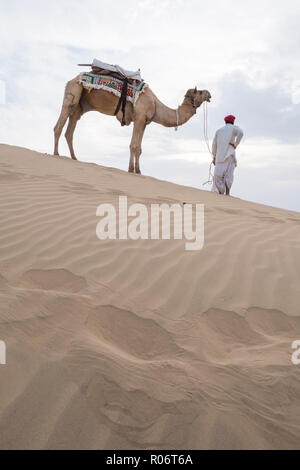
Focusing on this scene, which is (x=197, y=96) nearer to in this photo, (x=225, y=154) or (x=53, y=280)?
(x=225, y=154)

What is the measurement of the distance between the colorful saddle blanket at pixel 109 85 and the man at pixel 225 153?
2311mm

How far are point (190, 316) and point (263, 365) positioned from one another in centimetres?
58

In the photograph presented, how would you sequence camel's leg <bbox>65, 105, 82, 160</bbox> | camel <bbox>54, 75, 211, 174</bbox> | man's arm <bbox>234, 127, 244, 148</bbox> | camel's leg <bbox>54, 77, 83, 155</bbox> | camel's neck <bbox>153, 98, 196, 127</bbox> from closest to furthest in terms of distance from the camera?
man's arm <bbox>234, 127, 244, 148</bbox> → camel <bbox>54, 75, 211, 174</bbox> → camel's leg <bbox>54, 77, 83, 155</bbox> → camel's neck <bbox>153, 98, 196, 127</bbox> → camel's leg <bbox>65, 105, 82, 160</bbox>

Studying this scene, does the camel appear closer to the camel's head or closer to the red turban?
the camel's head

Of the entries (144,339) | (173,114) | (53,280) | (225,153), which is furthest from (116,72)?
(144,339)

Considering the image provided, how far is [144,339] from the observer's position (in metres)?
2.05

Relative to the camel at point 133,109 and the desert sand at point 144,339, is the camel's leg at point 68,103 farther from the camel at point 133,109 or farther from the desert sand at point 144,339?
the desert sand at point 144,339

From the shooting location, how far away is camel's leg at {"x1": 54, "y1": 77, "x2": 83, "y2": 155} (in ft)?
33.0

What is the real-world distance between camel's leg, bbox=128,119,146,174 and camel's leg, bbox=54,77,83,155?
1743mm

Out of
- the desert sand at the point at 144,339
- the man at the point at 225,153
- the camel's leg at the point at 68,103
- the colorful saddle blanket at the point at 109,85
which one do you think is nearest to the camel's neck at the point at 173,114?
the colorful saddle blanket at the point at 109,85

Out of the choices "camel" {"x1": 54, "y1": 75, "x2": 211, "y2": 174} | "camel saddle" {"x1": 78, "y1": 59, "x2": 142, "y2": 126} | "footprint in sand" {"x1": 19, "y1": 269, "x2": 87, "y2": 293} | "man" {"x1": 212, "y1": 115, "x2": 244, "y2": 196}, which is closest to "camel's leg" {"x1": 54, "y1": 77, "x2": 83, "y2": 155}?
"camel" {"x1": 54, "y1": 75, "x2": 211, "y2": 174}

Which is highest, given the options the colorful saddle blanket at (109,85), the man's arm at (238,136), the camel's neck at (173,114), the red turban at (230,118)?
the colorful saddle blanket at (109,85)

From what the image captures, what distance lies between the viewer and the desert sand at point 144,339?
145cm
